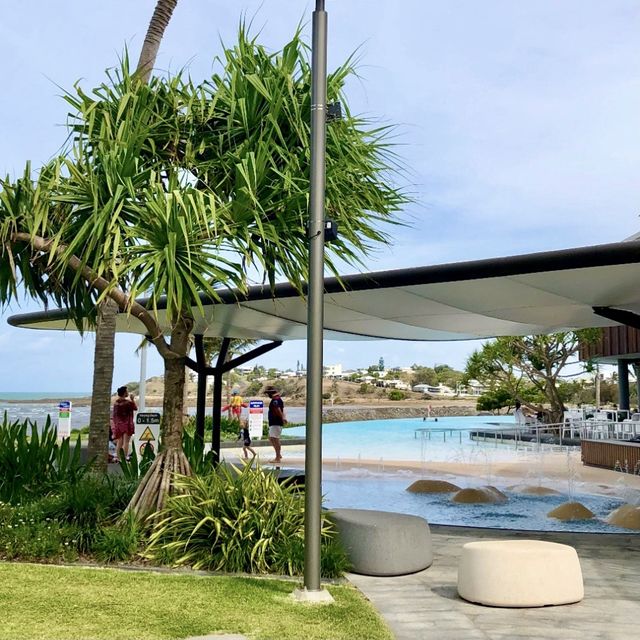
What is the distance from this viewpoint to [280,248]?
22.8 ft

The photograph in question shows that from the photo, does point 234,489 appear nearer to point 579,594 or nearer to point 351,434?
point 579,594

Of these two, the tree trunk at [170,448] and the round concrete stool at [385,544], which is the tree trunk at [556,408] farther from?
the round concrete stool at [385,544]

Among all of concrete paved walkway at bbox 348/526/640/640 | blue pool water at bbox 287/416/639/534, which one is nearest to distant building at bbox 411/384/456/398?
blue pool water at bbox 287/416/639/534

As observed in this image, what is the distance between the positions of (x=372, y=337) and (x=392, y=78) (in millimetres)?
6236

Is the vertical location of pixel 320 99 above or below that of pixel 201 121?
below

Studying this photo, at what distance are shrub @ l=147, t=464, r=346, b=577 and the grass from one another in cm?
33

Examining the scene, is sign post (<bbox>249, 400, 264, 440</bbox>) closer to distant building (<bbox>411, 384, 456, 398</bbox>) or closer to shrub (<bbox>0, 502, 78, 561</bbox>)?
shrub (<bbox>0, 502, 78, 561</bbox>)

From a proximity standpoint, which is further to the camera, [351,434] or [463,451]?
[351,434]

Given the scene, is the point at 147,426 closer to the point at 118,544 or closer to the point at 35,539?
the point at 35,539

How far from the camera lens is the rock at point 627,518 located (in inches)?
351

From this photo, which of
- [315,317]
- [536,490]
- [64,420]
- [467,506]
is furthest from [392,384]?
[315,317]

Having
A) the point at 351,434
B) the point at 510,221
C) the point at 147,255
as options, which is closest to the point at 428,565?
the point at 147,255

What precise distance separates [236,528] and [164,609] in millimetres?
1342

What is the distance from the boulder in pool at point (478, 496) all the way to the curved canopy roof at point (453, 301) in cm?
242
